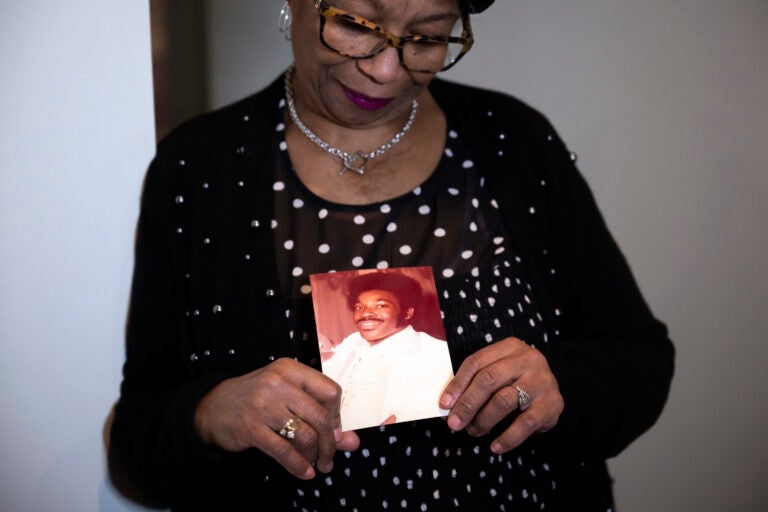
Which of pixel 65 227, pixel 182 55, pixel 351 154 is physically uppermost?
pixel 182 55

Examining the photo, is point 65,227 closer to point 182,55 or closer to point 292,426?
point 292,426

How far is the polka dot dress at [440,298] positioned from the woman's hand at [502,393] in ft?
0.40

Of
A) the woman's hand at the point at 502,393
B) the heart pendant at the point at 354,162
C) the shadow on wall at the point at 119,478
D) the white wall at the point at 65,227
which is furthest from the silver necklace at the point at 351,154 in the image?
the shadow on wall at the point at 119,478

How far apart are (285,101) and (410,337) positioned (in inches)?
21.1

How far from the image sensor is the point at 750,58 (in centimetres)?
146

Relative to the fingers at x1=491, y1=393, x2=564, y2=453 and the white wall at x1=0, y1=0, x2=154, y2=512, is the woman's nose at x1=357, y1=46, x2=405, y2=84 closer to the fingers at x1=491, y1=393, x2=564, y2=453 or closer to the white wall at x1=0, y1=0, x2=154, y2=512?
the white wall at x1=0, y1=0, x2=154, y2=512

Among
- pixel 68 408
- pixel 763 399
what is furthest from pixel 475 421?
pixel 763 399

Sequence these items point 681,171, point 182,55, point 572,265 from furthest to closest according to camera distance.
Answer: point 182,55
point 681,171
point 572,265

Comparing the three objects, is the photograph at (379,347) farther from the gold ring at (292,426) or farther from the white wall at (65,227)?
the white wall at (65,227)

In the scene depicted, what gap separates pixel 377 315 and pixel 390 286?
4 centimetres

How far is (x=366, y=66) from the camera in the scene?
102cm

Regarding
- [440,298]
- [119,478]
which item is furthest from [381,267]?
[119,478]

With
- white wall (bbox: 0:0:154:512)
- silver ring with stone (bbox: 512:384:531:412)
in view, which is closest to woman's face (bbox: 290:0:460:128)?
white wall (bbox: 0:0:154:512)

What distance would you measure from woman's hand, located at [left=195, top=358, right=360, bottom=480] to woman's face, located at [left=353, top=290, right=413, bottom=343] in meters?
0.09
